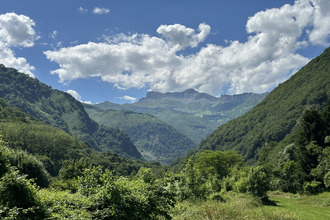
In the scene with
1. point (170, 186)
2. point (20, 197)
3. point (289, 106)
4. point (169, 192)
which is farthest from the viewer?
point (289, 106)

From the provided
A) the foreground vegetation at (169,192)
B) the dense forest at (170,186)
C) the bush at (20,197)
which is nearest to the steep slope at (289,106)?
the dense forest at (170,186)

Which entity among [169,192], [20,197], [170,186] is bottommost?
[169,192]

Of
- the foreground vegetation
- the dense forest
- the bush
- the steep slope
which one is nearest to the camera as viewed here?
the bush

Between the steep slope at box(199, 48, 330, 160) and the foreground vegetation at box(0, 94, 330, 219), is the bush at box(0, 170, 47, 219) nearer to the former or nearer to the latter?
the foreground vegetation at box(0, 94, 330, 219)

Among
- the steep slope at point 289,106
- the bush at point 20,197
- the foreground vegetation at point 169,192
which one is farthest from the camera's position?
the steep slope at point 289,106

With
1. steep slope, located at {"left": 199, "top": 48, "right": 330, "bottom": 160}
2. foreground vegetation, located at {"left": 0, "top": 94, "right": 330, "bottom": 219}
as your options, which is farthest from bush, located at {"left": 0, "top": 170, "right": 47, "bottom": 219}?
steep slope, located at {"left": 199, "top": 48, "right": 330, "bottom": 160}

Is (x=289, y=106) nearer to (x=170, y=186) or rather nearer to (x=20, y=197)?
(x=170, y=186)

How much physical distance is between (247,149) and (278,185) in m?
125

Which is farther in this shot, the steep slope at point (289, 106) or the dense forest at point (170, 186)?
the steep slope at point (289, 106)

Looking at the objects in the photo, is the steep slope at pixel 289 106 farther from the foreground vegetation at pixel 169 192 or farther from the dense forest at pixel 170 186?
the foreground vegetation at pixel 169 192

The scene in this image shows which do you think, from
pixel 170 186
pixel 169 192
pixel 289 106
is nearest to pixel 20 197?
pixel 169 192

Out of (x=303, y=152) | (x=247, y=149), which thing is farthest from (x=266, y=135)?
(x=303, y=152)

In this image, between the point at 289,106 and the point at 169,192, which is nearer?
the point at 169,192

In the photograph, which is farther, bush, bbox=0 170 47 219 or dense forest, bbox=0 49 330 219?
dense forest, bbox=0 49 330 219
